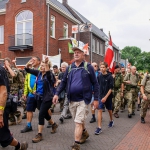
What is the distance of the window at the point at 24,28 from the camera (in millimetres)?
20828

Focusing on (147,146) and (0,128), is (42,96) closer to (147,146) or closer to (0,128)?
(0,128)

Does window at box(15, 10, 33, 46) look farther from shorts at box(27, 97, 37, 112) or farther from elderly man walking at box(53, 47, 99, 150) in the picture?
elderly man walking at box(53, 47, 99, 150)

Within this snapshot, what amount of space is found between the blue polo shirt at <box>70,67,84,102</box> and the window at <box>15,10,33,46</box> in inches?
657

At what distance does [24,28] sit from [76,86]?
17.9 metres

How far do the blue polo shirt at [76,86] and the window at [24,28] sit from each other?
1668 centimetres

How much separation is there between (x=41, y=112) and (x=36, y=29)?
16.1 meters

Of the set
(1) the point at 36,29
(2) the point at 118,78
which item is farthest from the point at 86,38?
(2) the point at 118,78

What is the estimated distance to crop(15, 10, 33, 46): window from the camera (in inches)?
820

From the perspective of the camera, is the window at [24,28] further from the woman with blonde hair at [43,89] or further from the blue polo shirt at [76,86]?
the blue polo shirt at [76,86]

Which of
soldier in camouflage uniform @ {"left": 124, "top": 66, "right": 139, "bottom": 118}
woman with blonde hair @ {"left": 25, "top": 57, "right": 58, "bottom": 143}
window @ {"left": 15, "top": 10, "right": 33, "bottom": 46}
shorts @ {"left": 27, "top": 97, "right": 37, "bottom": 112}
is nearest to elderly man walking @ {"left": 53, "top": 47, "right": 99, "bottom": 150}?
woman with blonde hair @ {"left": 25, "top": 57, "right": 58, "bottom": 143}

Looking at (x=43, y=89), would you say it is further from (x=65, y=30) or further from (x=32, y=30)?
(x=65, y=30)

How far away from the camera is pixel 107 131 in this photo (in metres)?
6.45

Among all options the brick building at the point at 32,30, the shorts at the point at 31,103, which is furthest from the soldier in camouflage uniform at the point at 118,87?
the brick building at the point at 32,30

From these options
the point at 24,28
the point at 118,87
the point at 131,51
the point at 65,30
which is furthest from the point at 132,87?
the point at 131,51
